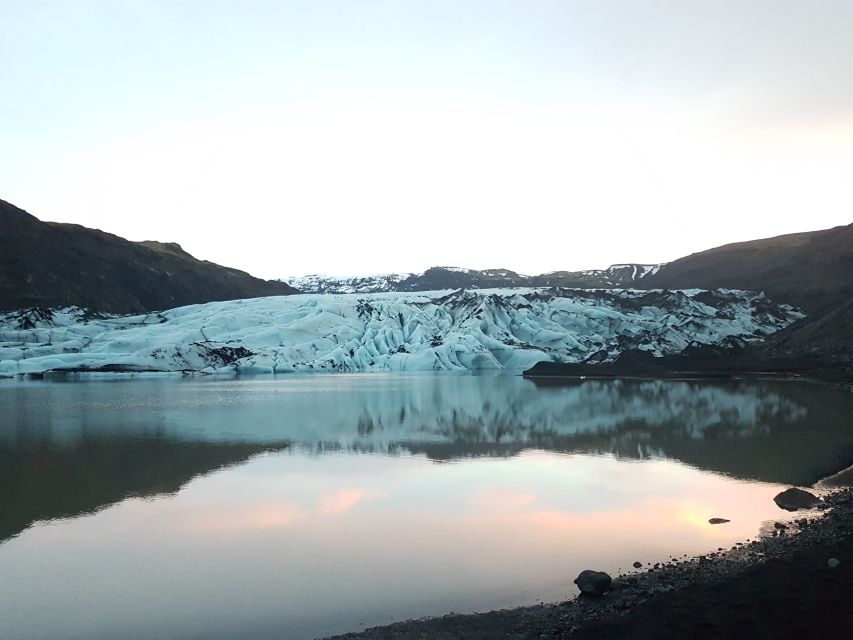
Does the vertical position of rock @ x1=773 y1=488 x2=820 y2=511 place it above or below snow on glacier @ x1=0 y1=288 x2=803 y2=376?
below

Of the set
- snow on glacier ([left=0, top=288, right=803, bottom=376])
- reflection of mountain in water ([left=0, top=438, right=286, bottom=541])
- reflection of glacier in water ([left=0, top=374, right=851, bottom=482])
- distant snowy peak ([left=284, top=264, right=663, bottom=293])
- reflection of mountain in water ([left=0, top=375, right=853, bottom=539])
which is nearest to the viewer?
reflection of mountain in water ([left=0, top=438, right=286, bottom=541])

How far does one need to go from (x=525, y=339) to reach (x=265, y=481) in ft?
147

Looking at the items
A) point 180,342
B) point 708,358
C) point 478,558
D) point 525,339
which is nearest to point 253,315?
point 180,342

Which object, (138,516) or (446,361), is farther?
(446,361)

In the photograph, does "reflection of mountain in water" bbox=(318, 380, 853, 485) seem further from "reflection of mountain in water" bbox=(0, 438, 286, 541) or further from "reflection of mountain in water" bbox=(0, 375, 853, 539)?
"reflection of mountain in water" bbox=(0, 438, 286, 541)

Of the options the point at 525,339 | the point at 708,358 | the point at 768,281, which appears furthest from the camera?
the point at 768,281

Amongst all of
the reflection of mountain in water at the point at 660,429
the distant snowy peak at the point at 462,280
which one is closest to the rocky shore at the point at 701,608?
the reflection of mountain in water at the point at 660,429

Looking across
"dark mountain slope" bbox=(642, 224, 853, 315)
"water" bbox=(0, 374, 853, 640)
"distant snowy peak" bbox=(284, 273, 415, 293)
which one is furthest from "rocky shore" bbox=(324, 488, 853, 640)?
"distant snowy peak" bbox=(284, 273, 415, 293)

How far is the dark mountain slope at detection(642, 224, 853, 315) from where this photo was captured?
64625 millimetres

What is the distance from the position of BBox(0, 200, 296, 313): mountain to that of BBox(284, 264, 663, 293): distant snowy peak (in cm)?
4514

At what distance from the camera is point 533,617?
6012 millimetres

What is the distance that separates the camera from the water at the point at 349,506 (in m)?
6.67

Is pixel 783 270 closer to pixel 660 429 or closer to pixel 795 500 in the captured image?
pixel 660 429

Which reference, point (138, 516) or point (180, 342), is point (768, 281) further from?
point (138, 516)
